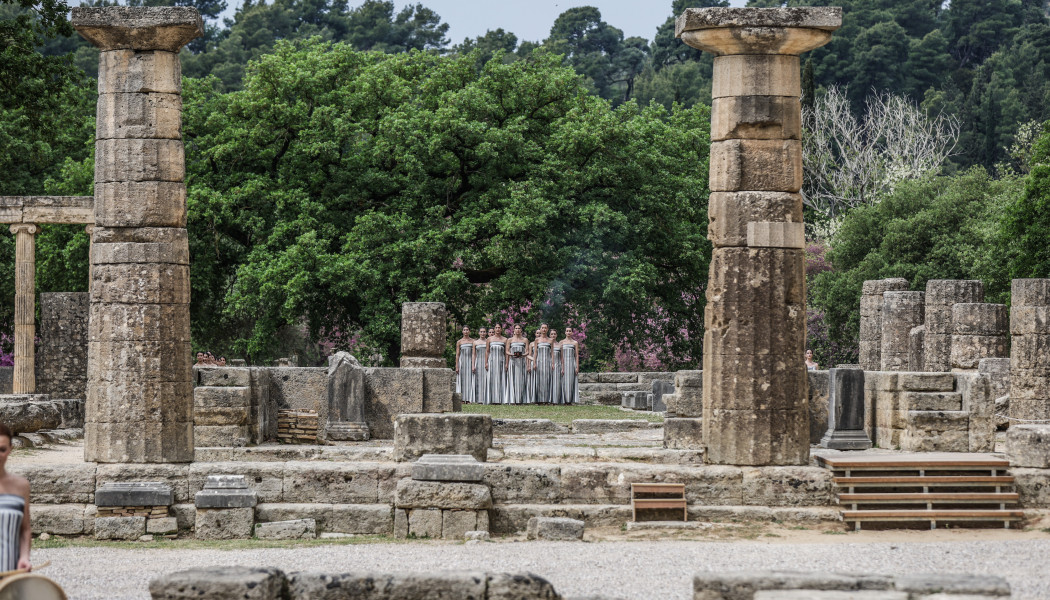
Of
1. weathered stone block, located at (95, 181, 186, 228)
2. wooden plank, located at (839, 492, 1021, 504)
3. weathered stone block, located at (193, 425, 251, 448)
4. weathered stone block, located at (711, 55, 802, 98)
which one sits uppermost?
weathered stone block, located at (711, 55, 802, 98)

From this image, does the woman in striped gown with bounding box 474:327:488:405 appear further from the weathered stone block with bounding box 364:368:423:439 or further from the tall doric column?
the tall doric column

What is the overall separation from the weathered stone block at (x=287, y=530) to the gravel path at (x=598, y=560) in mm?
911

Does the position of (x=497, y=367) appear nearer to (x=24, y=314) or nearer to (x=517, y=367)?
(x=517, y=367)

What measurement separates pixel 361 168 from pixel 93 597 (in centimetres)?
2009

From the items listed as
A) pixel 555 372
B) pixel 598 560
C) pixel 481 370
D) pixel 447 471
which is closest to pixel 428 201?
pixel 481 370

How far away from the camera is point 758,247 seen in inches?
500

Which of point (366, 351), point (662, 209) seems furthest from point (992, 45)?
→ point (366, 351)

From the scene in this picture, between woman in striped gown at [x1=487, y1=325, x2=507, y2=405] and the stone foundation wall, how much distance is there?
25.7ft

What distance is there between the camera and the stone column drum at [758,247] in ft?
41.6

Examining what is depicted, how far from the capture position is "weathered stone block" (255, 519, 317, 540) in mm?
12073

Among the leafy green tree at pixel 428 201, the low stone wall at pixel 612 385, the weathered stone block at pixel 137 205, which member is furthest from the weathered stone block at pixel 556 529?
the low stone wall at pixel 612 385

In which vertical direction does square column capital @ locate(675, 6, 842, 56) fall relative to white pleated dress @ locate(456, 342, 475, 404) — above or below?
above

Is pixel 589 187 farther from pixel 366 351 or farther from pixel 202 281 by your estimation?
pixel 202 281

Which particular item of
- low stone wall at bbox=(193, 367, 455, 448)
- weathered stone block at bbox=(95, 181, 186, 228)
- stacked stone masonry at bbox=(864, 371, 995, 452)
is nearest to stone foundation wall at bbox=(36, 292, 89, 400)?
low stone wall at bbox=(193, 367, 455, 448)
